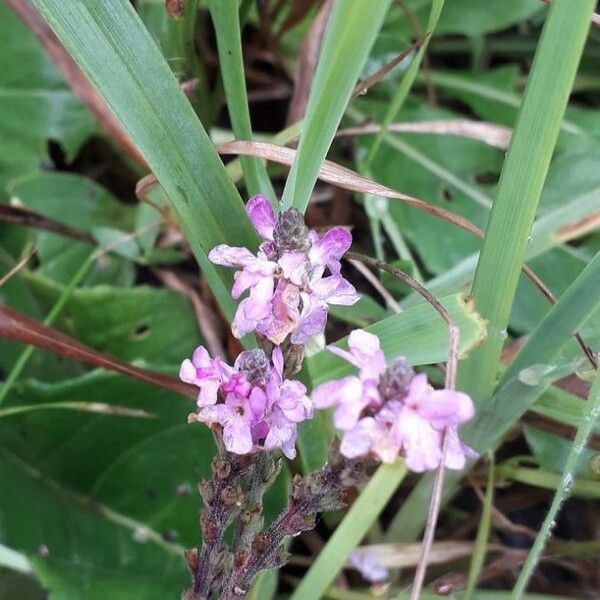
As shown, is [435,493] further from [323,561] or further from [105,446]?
[105,446]

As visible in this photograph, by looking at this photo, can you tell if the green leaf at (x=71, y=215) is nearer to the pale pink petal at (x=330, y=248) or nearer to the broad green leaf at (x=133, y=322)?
the broad green leaf at (x=133, y=322)

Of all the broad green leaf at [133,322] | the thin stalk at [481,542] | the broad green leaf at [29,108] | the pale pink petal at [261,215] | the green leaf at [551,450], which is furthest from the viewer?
the broad green leaf at [29,108]

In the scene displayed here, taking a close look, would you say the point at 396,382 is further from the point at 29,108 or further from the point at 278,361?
the point at 29,108

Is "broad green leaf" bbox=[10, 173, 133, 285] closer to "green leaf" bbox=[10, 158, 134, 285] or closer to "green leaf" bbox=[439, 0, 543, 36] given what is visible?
"green leaf" bbox=[10, 158, 134, 285]

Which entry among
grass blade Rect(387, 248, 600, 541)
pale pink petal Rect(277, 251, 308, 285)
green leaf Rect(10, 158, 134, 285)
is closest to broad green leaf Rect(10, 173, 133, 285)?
green leaf Rect(10, 158, 134, 285)

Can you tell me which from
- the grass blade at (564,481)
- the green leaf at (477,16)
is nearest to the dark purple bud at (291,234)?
the grass blade at (564,481)

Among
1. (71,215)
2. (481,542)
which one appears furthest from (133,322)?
(481,542)
